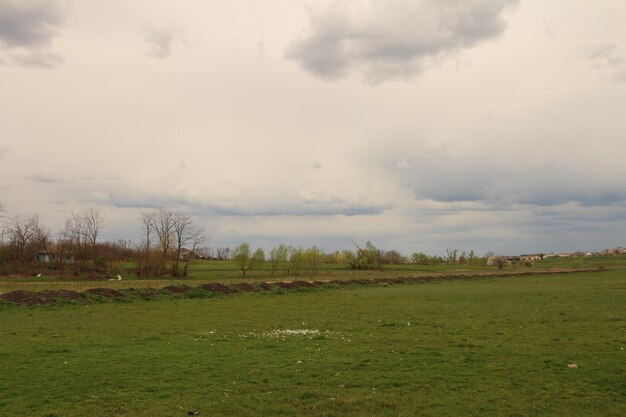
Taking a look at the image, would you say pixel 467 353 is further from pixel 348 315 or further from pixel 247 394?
pixel 348 315

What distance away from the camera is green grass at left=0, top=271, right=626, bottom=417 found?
11.7 m

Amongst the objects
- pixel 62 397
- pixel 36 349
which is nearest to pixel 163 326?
pixel 36 349

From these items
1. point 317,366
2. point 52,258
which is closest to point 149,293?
point 317,366

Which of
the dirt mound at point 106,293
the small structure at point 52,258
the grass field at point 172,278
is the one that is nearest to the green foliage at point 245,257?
the grass field at point 172,278

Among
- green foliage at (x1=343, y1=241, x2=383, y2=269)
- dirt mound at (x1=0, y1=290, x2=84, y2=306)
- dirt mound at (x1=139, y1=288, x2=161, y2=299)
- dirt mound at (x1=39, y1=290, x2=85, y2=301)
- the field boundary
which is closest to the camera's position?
dirt mound at (x1=0, y1=290, x2=84, y2=306)

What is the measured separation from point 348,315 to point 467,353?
570 inches

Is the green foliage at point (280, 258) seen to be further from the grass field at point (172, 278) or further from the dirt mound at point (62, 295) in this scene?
the dirt mound at point (62, 295)

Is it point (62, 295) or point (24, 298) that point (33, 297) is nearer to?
point (24, 298)

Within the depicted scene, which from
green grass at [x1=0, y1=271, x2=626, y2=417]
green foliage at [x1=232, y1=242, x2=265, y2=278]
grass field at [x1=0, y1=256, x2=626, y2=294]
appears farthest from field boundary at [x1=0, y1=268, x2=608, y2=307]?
green foliage at [x1=232, y1=242, x2=265, y2=278]

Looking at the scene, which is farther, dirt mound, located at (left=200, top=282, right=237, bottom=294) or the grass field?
the grass field

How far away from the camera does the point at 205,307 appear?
37.7 m

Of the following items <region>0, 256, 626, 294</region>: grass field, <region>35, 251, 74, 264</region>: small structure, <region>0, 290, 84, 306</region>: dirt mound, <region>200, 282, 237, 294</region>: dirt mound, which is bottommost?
<region>0, 256, 626, 294</region>: grass field

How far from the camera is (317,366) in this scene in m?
15.9

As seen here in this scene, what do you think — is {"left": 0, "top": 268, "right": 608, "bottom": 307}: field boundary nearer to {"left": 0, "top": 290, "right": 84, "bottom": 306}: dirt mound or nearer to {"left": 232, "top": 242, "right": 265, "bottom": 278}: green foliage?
{"left": 0, "top": 290, "right": 84, "bottom": 306}: dirt mound
